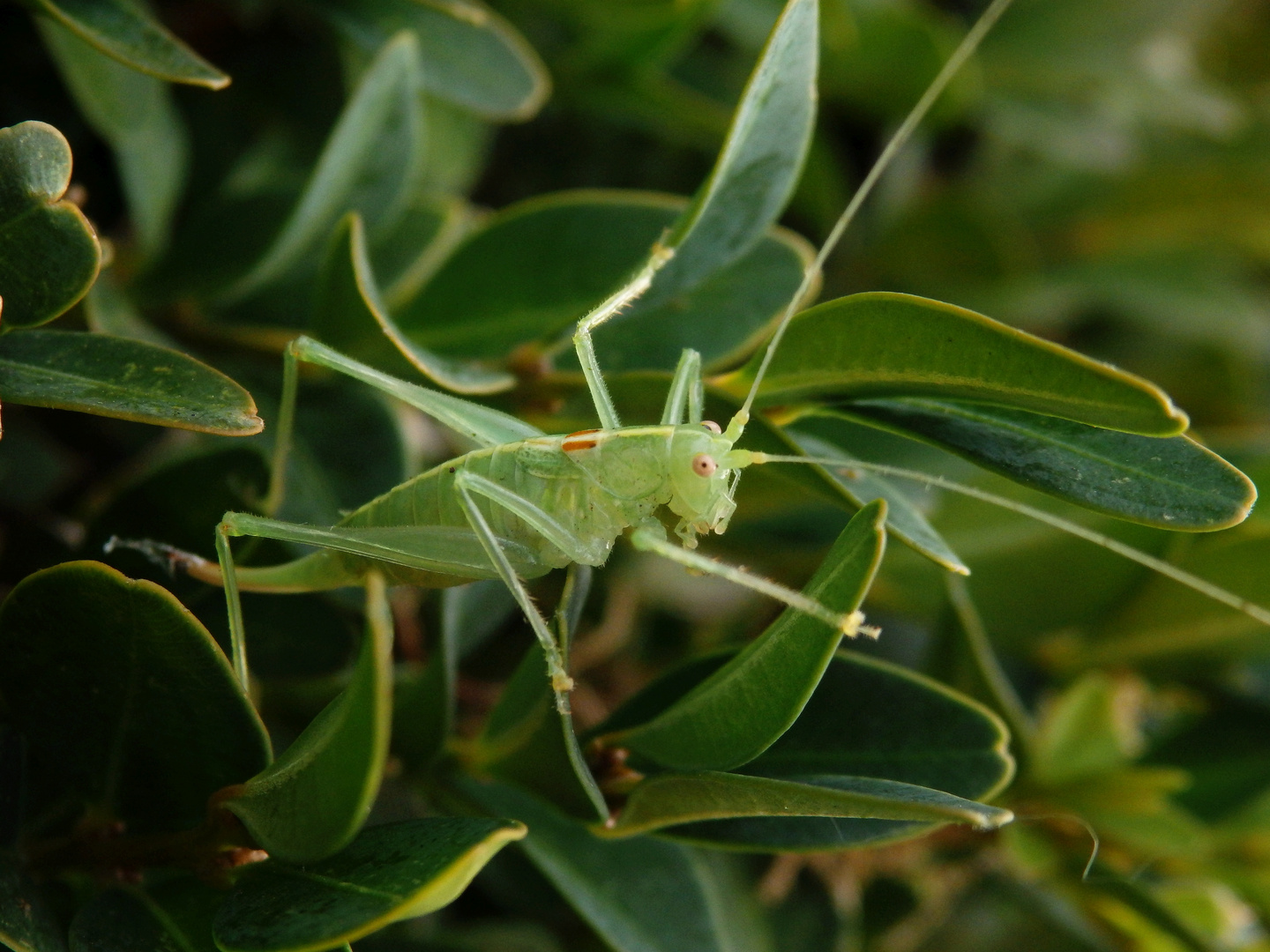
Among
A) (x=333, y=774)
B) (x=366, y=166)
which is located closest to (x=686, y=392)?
(x=366, y=166)

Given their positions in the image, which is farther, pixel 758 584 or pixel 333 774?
pixel 758 584

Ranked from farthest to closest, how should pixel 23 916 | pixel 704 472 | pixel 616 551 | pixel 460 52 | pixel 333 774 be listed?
pixel 616 551, pixel 460 52, pixel 704 472, pixel 23 916, pixel 333 774

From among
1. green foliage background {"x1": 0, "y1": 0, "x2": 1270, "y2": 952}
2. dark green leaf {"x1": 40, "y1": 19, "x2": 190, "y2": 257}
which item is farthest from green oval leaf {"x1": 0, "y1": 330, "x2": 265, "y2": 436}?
dark green leaf {"x1": 40, "y1": 19, "x2": 190, "y2": 257}

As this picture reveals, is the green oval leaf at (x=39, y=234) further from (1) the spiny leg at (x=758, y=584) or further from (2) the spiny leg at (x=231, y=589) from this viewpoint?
(1) the spiny leg at (x=758, y=584)

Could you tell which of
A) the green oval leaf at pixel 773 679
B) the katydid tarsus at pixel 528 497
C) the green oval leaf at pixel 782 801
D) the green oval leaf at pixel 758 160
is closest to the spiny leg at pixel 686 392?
the katydid tarsus at pixel 528 497

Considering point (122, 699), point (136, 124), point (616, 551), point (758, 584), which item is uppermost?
point (136, 124)

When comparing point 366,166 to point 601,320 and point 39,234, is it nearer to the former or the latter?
point 601,320

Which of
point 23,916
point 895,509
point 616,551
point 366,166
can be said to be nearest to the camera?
point 23,916
